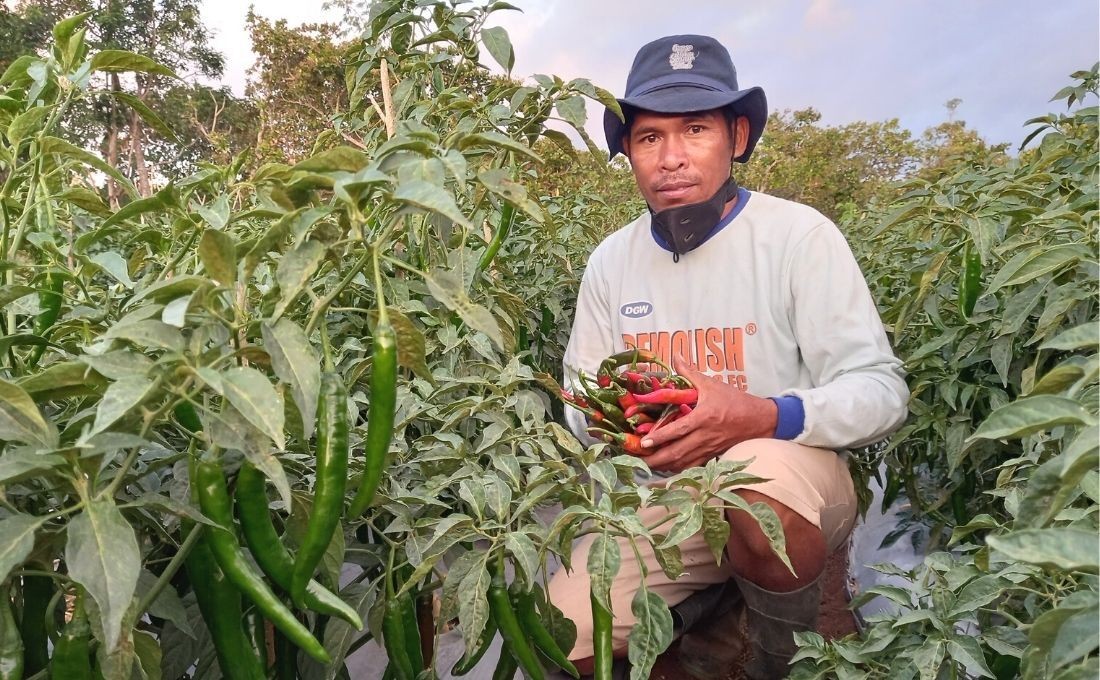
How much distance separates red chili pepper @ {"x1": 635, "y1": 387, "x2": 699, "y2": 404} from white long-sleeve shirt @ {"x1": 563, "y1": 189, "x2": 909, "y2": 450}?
11.9 inches

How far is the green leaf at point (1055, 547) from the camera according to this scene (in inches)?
21.7

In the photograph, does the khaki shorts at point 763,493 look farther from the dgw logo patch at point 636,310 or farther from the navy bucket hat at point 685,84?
the navy bucket hat at point 685,84

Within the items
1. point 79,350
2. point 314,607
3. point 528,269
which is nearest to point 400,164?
point 314,607

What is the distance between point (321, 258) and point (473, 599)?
1.54ft

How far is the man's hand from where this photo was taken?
1554mm

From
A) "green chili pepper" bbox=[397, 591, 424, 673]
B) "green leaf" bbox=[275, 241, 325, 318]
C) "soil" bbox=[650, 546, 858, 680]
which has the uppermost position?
"green leaf" bbox=[275, 241, 325, 318]

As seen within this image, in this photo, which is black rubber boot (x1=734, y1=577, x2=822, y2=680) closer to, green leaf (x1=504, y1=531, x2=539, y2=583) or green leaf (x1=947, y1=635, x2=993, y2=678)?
green leaf (x1=947, y1=635, x2=993, y2=678)

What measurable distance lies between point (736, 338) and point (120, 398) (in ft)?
5.19

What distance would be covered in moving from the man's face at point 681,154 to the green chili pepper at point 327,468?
1378 mm

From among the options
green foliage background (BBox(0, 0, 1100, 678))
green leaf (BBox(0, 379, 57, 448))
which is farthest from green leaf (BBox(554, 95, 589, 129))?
green leaf (BBox(0, 379, 57, 448))

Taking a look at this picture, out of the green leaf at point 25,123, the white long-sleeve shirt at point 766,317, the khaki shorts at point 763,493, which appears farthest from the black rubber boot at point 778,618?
the green leaf at point 25,123

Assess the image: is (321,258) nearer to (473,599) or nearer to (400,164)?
(400,164)

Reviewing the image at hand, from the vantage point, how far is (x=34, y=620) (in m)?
0.84

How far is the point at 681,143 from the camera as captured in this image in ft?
6.28
